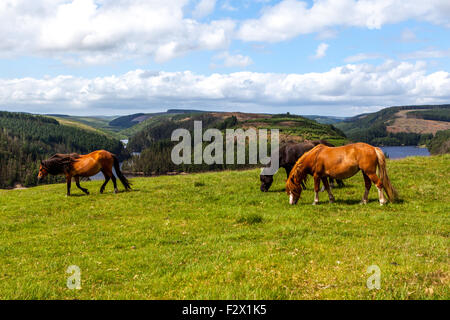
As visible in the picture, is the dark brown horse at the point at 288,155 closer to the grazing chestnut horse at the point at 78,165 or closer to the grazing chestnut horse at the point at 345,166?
the grazing chestnut horse at the point at 345,166

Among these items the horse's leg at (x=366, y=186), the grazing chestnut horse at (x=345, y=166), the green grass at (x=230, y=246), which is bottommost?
the green grass at (x=230, y=246)

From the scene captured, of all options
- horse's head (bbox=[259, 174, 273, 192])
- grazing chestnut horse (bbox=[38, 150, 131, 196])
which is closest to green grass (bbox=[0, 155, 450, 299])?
horse's head (bbox=[259, 174, 273, 192])

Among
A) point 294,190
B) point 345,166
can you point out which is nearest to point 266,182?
point 294,190

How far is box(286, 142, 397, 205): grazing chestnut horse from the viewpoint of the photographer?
14930mm

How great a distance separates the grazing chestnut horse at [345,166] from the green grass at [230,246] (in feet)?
3.13

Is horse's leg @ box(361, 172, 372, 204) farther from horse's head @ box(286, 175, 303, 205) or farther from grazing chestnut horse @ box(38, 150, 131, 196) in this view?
grazing chestnut horse @ box(38, 150, 131, 196)

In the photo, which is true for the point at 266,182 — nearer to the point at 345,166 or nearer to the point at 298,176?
the point at 298,176

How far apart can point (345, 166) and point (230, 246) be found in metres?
8.19

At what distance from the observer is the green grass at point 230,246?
6.74 m

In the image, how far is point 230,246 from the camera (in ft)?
32.8

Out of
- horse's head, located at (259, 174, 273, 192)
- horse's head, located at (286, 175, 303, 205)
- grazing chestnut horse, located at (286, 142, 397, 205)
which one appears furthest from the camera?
horse's head, located at (259, 174, 273, 192)

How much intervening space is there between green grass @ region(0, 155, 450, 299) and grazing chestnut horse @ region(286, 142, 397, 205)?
95 cm

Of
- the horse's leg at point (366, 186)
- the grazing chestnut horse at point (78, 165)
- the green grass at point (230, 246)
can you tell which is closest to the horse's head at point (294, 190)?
the green grass at point (230, 246)

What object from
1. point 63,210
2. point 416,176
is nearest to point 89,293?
point 63,210
